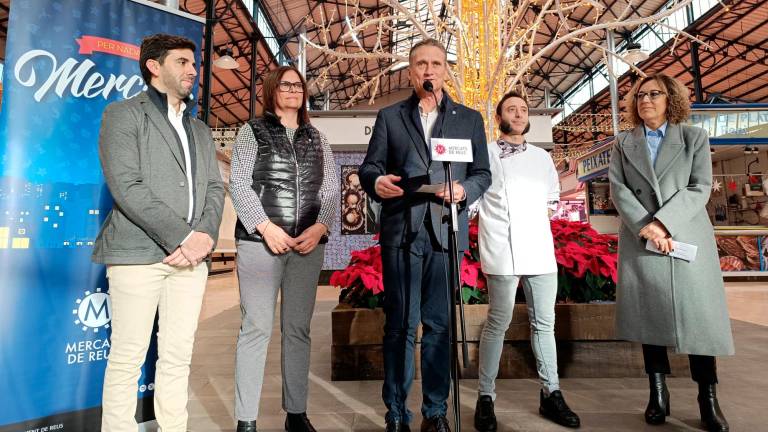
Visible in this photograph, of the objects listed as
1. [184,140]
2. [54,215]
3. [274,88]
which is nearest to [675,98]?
[274,88]

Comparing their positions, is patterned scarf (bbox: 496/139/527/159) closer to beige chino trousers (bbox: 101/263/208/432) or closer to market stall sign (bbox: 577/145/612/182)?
beige chino trousers (bbox: 101/263/208/432)

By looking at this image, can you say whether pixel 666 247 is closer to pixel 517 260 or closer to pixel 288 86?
pixel 517 260

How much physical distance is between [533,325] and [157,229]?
136 centimetres

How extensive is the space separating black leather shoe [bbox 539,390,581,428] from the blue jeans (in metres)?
0.03

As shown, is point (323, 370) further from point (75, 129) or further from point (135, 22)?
point (135, 22)

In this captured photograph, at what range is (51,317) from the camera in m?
1.50

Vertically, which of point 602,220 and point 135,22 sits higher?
point 135,22

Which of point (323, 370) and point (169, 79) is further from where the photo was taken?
point (323, 370)

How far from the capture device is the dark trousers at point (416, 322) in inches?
54.6

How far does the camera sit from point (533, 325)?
64.9 inches

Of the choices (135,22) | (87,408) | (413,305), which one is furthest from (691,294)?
(135,22)

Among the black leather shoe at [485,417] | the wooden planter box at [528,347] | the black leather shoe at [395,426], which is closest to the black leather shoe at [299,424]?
the black leather shoe at [395,426]

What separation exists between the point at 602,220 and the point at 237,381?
29.4ft

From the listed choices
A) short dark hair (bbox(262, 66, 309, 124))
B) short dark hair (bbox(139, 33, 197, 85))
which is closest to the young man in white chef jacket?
short dark hair (bbox(262, 66, 309, 124))
